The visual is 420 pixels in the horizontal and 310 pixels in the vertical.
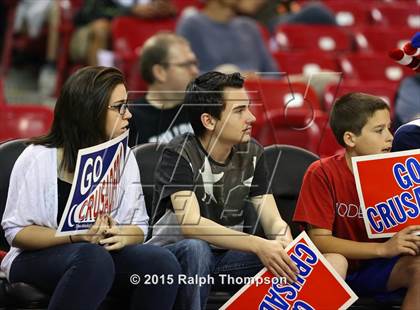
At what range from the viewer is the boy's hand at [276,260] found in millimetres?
3598

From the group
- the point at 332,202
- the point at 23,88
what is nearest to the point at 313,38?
the point at 23,88

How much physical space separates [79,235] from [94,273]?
217 mm

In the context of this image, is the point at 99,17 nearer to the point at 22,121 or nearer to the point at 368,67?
the point at 368,67

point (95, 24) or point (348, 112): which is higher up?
point (348, 112)

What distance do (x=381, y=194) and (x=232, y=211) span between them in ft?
1.84

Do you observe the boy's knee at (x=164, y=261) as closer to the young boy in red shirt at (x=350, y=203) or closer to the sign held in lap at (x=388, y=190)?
the young boy in red shirt at (x=350, y=203)

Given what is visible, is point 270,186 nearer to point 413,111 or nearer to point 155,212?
point 155,212

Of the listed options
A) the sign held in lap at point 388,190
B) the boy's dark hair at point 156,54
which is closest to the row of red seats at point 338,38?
the boy's dark hair at point 156,54

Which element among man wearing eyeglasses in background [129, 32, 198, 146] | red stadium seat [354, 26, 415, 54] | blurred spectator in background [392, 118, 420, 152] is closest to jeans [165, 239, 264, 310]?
blurred spectator in background [392, 118, 420, 152]

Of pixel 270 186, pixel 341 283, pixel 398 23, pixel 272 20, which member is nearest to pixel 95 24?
pixel 272 20

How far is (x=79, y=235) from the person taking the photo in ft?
11.7

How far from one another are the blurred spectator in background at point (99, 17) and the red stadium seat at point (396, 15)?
6.50 feet

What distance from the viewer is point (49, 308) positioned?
3408mm

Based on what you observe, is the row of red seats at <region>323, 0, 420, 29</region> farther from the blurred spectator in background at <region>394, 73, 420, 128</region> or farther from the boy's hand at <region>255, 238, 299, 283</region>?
the boy's hand at <region>255, 238, 299, 283</region>
